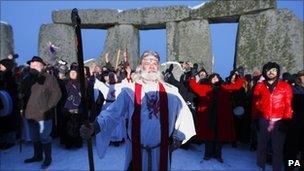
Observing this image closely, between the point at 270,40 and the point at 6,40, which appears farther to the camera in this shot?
the point at 6,40

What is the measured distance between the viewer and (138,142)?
3.92 metres

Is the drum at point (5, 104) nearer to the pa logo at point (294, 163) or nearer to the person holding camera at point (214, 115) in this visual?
the person holding camera at point (214, 115)

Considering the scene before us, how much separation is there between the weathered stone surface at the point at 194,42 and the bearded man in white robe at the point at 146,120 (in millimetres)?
10271

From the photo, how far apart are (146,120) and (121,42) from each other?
38.4ft

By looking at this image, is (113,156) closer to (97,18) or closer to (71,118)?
(71,118)

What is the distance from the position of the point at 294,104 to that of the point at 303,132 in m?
0.46

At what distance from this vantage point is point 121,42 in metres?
15.4

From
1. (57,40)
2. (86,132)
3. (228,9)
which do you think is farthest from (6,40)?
(86,132)

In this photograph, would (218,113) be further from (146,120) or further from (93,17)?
(93,17)

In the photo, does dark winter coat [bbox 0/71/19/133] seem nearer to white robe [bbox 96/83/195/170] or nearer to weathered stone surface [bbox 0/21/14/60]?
white robe [bbox 96/83/195/170]

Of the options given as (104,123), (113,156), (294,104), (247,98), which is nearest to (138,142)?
(104,123)

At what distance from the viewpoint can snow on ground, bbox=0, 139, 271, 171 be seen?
678cm

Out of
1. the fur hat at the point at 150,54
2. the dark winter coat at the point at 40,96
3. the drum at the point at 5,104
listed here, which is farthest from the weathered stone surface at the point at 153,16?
the fur hat at the point at 150,54

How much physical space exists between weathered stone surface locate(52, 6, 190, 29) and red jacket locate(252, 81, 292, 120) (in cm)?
877
